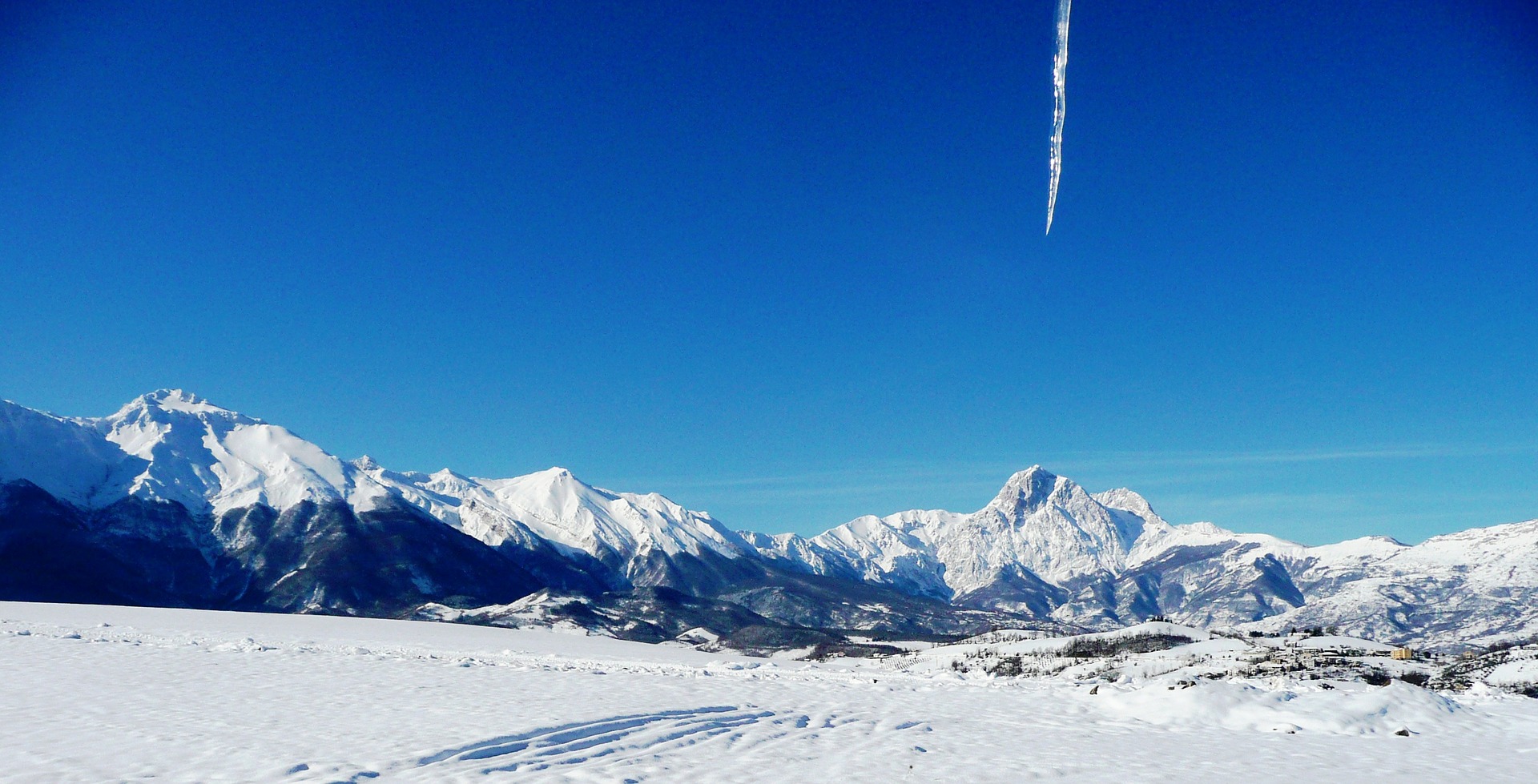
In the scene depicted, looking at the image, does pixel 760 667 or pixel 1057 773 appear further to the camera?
pixel 760 667

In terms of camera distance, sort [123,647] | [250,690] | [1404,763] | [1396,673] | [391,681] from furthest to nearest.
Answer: [1396,673], [123,647], [391,681], [250,690], [1404,763]

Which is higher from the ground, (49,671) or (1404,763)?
(49,671)

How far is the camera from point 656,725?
35.8 metres

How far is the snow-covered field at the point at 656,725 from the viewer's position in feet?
86.4

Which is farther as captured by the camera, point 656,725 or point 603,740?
point 656,725

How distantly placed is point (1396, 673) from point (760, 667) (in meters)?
54.6

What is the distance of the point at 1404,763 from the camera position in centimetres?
3412

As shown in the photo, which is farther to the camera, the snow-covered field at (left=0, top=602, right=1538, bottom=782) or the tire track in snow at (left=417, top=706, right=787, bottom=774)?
the tire track in snow at (left=417, top=706, right=787, bottom=774)

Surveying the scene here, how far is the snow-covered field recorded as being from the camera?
2634cm

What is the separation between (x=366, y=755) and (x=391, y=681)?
74.3 feet

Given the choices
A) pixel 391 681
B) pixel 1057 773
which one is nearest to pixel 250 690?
pixel 391 681

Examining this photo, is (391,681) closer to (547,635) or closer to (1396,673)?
(547,635)

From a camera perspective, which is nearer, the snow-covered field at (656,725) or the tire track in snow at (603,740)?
the snow-covered field at (656,725)

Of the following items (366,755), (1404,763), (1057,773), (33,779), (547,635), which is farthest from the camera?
(547,635)
